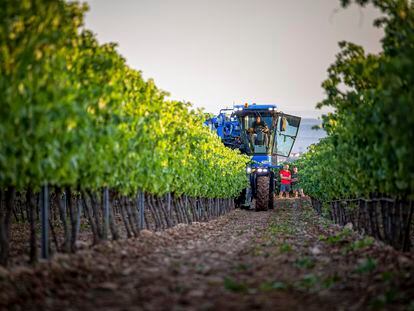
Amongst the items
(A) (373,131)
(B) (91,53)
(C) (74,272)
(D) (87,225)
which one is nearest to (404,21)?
(A) (373,131)

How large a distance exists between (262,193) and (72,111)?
23.7 meters

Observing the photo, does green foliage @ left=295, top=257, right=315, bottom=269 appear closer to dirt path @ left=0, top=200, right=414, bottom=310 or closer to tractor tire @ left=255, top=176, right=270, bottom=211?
dirt path @ left=0, top=200, right=414, bottom=310

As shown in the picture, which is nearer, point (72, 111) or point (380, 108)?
point (72, 111)

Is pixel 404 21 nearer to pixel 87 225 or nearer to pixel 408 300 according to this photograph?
pixel 408 300

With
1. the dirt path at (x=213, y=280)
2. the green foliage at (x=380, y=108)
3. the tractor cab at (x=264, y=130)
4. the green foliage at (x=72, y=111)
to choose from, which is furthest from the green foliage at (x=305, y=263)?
the tractor cab at (x=264, y=130)

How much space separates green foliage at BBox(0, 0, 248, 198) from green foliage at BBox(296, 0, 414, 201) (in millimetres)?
3858

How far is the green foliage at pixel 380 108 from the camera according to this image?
8.74 meters

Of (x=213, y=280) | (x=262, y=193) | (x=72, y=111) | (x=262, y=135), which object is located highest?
(x=262, y=135)

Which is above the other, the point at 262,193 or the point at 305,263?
the point at 262,193

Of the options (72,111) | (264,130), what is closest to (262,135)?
(264,130)

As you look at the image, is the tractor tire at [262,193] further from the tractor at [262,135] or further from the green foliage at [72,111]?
the green foliage at [72,111]

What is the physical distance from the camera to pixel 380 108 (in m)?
10.2

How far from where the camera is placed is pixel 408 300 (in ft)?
22.3

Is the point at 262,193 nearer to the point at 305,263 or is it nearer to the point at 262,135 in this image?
the point at 262,135
